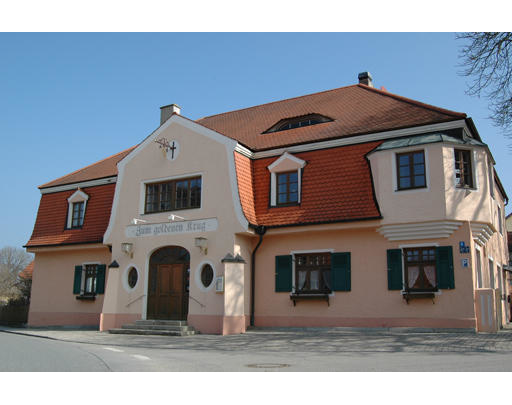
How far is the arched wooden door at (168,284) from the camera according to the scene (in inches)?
696

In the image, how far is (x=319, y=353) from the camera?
10.7 metres

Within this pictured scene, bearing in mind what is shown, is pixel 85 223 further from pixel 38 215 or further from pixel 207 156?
pixel 207 156

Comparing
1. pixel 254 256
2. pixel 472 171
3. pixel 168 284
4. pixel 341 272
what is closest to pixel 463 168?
pixel 472 171

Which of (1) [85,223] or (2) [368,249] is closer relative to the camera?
(2) [368,249]

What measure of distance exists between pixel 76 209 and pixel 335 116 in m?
12.4

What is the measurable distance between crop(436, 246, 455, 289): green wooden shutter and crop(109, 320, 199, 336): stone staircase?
7.91 m

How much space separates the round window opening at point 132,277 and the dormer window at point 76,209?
4710mm

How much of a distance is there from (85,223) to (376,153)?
1308 cm

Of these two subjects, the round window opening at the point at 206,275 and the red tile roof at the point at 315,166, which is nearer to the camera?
the red tile roof at the point at 315,166

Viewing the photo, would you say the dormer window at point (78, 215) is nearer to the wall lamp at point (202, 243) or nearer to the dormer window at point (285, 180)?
the wall lamp at point (202, 243)

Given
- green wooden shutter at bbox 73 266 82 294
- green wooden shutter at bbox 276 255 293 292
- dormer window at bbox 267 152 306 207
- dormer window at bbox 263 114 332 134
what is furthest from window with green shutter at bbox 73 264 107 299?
dormer window at bbox 263 114 332 134

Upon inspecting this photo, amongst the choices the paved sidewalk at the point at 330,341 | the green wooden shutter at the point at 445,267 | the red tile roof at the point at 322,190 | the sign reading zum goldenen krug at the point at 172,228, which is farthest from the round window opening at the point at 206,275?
the green wooden shutter at the point at 445,267
